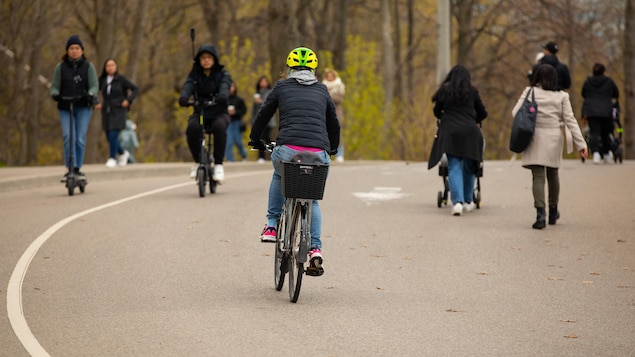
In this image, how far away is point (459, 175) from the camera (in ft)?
52.2

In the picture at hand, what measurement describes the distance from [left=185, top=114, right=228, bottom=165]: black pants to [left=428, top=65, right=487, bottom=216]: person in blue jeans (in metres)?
3.35

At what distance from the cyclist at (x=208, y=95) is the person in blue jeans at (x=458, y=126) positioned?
326cm

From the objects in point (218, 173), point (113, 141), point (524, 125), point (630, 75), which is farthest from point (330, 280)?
point (630, 75)

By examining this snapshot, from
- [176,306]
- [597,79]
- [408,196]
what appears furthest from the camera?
[597,79]

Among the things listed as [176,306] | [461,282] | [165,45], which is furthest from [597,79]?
[165,45]

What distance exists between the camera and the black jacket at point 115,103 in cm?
2483

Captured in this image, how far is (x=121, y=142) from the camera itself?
1085 inches

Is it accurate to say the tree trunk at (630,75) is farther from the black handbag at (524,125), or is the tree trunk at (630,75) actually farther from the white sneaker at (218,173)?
the black handbag at (524,125)

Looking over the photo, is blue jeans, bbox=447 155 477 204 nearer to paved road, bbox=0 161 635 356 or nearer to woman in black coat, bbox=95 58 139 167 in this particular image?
paved road, bbox=0 161 635 356

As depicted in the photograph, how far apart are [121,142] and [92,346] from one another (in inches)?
793

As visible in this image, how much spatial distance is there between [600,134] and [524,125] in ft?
41.5

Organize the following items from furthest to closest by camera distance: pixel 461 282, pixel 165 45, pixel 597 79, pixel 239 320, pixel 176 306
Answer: pixel 165 45 < pixel 597 79 < pixel 461 282 < pixel 176 306 < pixel 239 320

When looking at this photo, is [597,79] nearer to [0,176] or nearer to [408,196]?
[408,196]

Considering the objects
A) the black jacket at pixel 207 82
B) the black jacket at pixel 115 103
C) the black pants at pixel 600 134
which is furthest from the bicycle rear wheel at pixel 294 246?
the black pants at pixel 600 134
